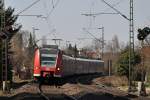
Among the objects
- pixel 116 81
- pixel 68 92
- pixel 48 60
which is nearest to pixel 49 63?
pixel 48 60

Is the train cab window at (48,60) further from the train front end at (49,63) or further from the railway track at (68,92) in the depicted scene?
the railway track at (68,92)

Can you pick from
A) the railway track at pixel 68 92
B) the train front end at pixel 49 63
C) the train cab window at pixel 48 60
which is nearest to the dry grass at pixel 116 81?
the train front end at pixel 49 63

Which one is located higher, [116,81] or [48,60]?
[48,60]

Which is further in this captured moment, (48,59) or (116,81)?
(116,81)

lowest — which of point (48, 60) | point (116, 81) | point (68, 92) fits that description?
point (116, 81)

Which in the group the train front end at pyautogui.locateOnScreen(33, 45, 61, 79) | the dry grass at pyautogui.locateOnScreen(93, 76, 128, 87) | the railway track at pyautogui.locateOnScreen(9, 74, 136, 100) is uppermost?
the train front end at pyautogui.locateOnScreen(33, 45, 61, 79)

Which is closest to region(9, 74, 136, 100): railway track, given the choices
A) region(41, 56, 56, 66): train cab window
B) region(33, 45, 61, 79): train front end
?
region(33, 45, 61, 79): train front end

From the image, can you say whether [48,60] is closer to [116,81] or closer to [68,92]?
[68,92]

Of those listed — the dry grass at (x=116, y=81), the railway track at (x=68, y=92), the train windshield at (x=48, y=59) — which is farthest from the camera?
the dry grass at (x=116, y=81)

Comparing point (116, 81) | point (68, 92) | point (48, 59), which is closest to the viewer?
point (68, 92)

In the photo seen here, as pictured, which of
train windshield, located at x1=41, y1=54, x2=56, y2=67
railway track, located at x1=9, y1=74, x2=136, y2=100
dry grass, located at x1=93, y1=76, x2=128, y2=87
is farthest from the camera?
dry grass, located at x1=93, y1=76, x2=128, y2=87

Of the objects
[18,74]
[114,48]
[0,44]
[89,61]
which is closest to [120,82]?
[0,44]

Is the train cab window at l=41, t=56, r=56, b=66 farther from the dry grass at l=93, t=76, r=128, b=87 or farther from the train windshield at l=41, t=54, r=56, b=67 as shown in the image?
the dry grass at l=93, t=76, r=128, b=87

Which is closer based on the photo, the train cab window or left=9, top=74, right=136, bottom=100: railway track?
left=9, top=74, right=136, bottom=100: railway track
